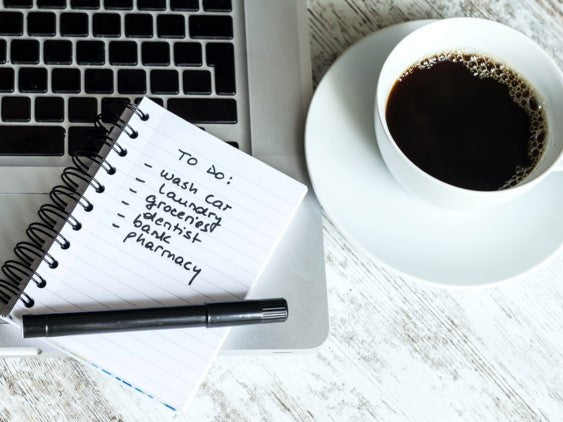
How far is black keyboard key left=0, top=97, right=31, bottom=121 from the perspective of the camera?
0.60 metres

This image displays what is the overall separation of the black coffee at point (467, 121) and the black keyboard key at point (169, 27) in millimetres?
188

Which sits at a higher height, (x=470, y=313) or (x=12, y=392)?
(x=470, y=313)

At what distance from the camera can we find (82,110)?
610 millimetres

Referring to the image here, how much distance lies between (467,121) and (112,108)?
0.29 meters

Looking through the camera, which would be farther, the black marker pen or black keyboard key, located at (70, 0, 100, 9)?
black keyboard key, located at (70, 0, 100, 9)

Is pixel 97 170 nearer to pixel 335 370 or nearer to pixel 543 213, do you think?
pixel 335 370

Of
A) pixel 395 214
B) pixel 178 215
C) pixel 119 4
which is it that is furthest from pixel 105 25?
pixel 395 214

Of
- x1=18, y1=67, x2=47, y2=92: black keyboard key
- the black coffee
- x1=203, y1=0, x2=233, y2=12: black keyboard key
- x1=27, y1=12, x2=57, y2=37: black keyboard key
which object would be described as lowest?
x1=18, y1=67, x2=47, y2=92: black keyboard key

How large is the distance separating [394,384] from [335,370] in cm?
5

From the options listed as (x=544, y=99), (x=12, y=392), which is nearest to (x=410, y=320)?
(x=544, y=99)

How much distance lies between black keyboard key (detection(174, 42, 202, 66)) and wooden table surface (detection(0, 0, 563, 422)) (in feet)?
0.61

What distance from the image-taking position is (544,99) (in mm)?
587

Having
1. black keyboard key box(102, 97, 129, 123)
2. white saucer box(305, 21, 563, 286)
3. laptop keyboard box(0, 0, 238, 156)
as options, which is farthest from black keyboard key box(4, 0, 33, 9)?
white saucer box(305, 21, 563, 286)

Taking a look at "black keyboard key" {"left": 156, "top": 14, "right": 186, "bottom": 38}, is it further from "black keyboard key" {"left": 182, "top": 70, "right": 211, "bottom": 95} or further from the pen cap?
the pen cap
